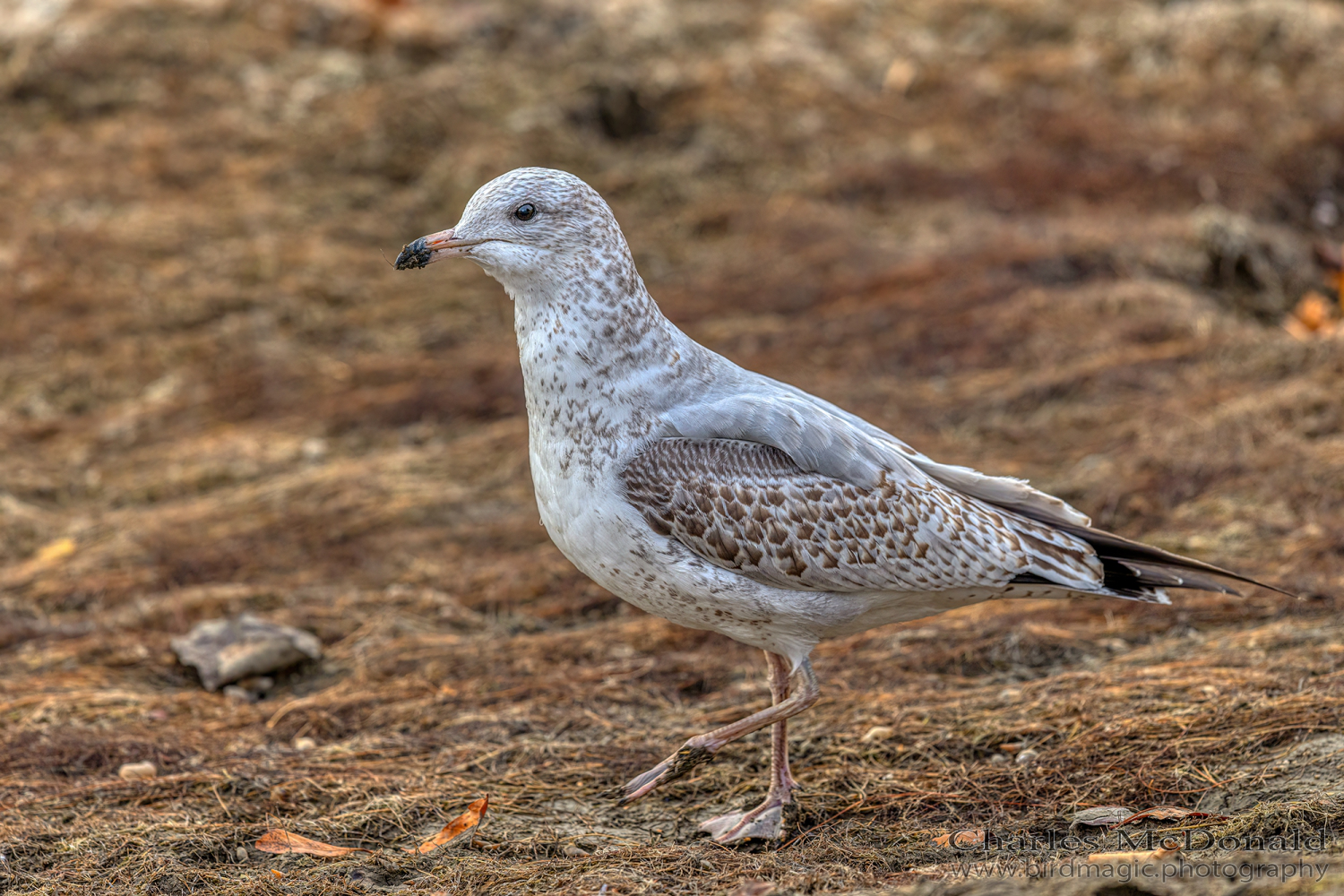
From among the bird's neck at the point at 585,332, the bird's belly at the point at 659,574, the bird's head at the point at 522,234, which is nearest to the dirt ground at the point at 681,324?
the bird's belly at the point at 659,574

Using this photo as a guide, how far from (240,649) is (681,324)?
526 cm

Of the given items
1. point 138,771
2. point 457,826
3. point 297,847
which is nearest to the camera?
point 297,847

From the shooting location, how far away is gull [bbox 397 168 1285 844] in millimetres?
3969

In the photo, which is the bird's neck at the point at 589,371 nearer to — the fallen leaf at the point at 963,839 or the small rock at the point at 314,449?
the fallen leaf at the point at 963,839

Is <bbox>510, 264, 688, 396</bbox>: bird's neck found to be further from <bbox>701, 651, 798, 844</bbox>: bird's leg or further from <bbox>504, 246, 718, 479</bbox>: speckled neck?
<bbox>701, 651, 798, 844</bbox>: bird's leg

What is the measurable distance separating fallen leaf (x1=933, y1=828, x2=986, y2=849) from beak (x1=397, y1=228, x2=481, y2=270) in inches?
92.1

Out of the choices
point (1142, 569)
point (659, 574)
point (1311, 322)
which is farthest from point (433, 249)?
point (1311, 322)

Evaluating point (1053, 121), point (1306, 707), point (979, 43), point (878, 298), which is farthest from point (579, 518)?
point (979, 43)

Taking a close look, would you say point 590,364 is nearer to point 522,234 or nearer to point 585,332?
point 585,332

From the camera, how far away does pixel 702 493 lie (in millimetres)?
3986

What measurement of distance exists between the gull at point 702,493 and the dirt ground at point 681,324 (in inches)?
21.5

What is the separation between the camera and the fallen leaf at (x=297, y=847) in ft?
12.8

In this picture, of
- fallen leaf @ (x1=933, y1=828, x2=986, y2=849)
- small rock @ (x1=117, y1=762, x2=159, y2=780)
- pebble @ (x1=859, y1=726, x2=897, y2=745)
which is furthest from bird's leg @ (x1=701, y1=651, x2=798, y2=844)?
small rock @ (x1=117, y1=762, x2=159, y2=780)

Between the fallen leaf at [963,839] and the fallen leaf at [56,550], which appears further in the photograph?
the fallen leaf at [56,550]
